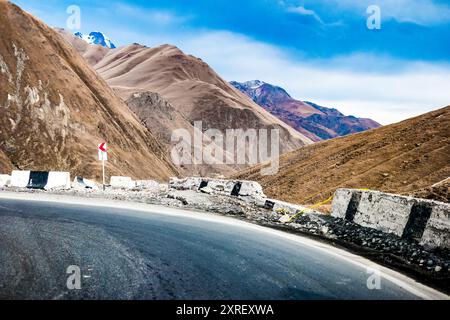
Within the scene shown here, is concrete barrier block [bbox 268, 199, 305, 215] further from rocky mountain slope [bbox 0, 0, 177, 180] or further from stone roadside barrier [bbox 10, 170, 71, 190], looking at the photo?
rocky mountain slope [bbox 0, 0, 177, 180]

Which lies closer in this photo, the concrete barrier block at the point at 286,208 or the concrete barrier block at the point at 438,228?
the concrete barrier block at the point at 438,228

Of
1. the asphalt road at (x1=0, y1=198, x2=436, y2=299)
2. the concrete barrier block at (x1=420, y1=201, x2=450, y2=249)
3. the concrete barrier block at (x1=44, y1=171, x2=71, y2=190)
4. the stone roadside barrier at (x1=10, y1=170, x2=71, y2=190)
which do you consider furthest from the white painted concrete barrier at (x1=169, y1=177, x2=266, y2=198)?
the concrete barrier block at (x1=420, y1=201, x2=450, y2=249)

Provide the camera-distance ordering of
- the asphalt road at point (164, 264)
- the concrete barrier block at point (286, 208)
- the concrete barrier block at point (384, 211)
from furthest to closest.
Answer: the concrete barrier block at point (286, 208) → the concrete barrier block at point (384, 211) → the asphalt road at point (164, 264)

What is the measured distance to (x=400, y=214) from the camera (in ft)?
33.2

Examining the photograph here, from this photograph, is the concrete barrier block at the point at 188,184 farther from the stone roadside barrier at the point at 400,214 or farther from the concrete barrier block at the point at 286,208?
the stone roadside barrier at the point at 400,214

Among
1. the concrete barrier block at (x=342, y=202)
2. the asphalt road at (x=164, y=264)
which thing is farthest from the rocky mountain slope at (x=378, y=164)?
the asphalt road at (x=164, y=264)

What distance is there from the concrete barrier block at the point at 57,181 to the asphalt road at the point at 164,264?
434 inches

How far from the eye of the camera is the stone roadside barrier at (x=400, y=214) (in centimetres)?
862

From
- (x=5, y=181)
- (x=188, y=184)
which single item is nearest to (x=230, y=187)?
(x=188, y=184)

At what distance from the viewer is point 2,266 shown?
602 centimetres

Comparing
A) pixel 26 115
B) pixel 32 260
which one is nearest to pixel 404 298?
pixel 32 260
